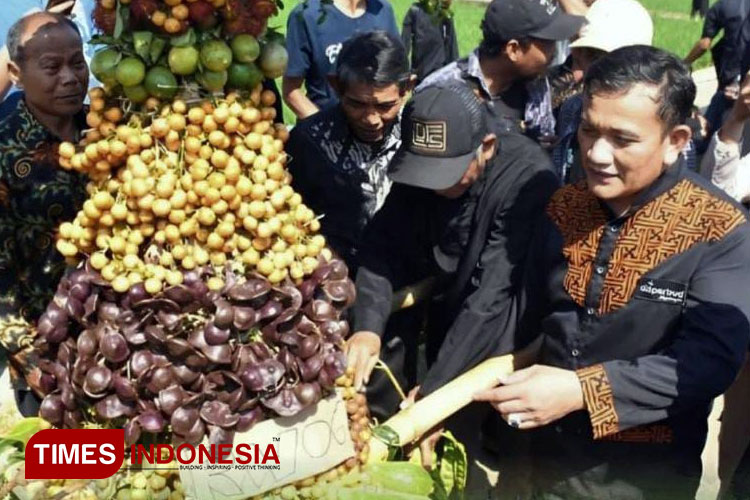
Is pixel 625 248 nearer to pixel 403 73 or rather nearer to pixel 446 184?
pixel 446 184

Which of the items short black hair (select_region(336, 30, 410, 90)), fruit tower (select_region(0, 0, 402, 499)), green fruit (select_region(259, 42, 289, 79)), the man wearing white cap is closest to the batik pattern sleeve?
fruit tower (select_region(0, 0, 402, 499))

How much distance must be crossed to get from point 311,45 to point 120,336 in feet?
10.6

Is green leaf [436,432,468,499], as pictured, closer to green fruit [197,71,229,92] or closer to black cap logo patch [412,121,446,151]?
black cap logo patch [412,121,446,151]

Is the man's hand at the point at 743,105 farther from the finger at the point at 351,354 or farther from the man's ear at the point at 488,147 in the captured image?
the finger at the point at 351,354

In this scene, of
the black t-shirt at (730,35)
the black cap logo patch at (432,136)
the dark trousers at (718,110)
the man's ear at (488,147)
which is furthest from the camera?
the black t-shirt at (730,35)

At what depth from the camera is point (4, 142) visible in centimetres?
294

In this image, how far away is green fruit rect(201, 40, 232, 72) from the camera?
1.85 meters

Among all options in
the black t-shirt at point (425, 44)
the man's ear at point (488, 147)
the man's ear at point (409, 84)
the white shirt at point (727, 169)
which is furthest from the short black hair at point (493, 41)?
the black t-shirt at point (425, 44)

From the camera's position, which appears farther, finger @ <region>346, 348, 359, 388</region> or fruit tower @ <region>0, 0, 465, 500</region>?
finger @ <region>346, 348, 359, 388</region>

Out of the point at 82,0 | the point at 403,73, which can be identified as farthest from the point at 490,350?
the point at 82,0

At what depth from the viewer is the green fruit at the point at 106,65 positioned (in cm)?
188

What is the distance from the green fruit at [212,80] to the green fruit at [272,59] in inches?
4.5

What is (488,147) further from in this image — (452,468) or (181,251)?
(181,251)

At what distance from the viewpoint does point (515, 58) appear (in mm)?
3902
